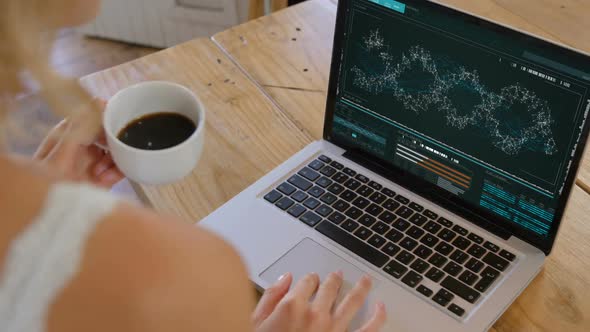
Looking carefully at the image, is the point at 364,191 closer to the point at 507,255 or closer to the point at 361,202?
the point at 361,202

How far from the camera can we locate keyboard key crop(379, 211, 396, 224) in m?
0.96

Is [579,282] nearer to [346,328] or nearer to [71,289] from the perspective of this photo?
[346,328]

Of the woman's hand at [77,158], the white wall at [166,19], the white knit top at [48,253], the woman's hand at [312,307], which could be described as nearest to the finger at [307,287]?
the woman's hand at [312,307]

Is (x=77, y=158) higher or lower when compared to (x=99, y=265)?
lower

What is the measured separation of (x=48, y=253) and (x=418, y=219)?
26.1 inches

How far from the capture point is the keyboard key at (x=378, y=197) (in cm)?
99

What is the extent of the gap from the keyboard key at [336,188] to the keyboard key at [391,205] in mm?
70

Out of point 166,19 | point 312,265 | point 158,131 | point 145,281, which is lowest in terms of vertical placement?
point 166,19

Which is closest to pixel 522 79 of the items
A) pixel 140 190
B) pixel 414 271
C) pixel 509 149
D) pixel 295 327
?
pixel 509 149

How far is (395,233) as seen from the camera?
0.94 meters

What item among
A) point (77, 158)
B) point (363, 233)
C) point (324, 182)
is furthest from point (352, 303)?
point (77, 158)

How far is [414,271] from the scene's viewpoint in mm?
892

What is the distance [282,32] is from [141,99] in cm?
58

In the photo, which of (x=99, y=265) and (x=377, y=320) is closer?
(x=99, y=265)
